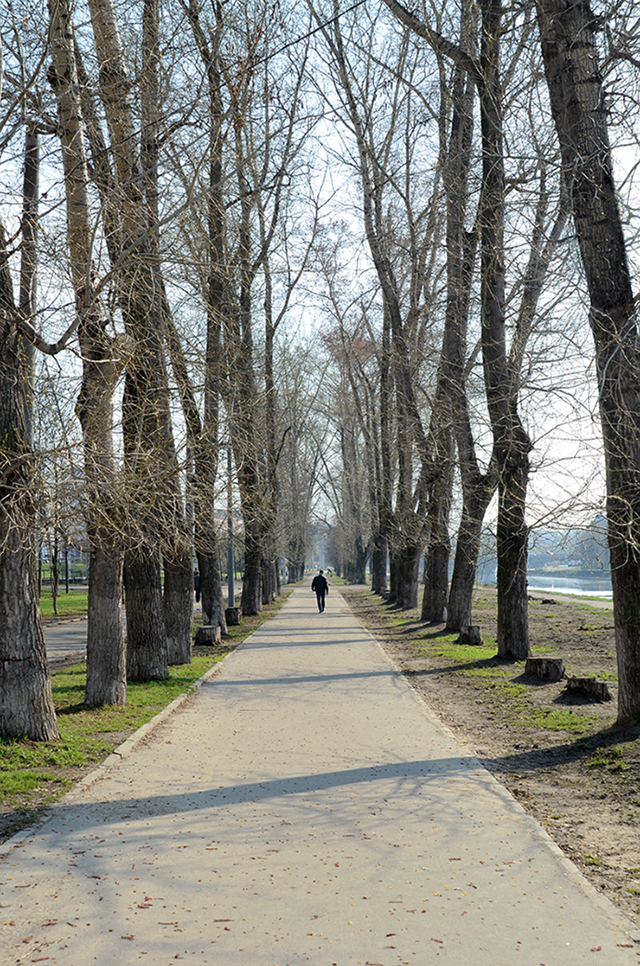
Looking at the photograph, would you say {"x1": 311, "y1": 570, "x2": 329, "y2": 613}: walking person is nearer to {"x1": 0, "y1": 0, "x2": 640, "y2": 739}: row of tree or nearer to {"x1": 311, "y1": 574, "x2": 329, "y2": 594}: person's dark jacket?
{"x1": 311, "y1": 574, "x2": 329, "y2": 594}: person's dark jacket

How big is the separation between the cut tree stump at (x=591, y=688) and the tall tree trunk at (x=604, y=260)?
2.07 m

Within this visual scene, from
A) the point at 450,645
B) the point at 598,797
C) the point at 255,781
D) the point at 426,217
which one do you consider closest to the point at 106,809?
the point at 255,781

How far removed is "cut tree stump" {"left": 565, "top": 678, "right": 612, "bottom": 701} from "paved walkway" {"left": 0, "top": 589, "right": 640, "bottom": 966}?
2.78 metres

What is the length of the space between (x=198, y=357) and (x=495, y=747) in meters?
5.71

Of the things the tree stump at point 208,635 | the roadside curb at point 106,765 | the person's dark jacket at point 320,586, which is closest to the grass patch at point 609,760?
the roadside curb at point 106,765

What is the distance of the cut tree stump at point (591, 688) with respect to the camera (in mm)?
9969

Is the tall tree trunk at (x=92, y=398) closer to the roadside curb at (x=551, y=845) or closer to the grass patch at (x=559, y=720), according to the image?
the roadside curb at (x=551, y=845)

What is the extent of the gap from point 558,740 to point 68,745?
482cm

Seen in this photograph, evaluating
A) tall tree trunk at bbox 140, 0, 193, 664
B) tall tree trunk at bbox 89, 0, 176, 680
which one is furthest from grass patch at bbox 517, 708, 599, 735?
tall tree trunk at bbox 89, 0, 176, 680

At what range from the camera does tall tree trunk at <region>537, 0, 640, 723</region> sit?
7551 mm

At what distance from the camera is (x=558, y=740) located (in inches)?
324

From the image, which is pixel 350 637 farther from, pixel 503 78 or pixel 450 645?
pixel 503 78

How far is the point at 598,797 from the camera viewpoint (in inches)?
247

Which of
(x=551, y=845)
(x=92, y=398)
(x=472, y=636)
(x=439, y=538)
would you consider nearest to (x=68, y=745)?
(x=92, y=398)
